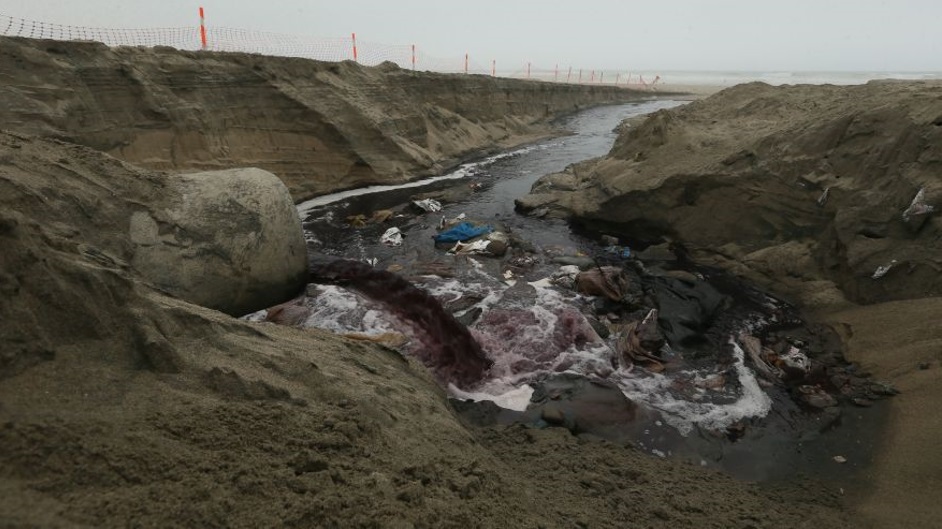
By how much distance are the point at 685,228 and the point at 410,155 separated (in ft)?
27.6

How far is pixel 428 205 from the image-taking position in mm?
11461

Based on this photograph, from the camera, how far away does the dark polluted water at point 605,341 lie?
14.6ft

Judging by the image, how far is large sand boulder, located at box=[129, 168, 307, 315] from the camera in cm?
507

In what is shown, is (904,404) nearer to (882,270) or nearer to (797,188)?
(882,270)

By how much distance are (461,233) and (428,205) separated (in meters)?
2.36

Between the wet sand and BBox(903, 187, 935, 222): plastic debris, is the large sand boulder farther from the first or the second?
BBox(903, 187, 935, 222): plastic debris

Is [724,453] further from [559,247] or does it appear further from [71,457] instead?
[559,247]

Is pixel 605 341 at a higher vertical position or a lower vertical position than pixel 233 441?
lower

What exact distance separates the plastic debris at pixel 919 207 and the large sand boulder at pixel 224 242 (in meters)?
7.42

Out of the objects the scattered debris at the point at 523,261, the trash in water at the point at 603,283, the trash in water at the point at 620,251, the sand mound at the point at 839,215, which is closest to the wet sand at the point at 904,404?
the sand mound at the point at 839,215

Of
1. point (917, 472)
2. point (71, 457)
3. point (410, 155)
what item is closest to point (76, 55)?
point (410, 155)

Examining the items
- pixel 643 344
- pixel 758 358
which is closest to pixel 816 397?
pixel 758 358

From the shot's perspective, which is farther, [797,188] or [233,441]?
[797,188]

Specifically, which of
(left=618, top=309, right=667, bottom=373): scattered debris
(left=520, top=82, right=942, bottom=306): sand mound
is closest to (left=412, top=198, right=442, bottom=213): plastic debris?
(left=520, top=82, right=942, bottom=306): sand mound
